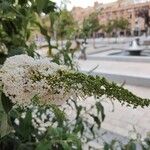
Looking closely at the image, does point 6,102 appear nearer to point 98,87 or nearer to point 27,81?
point 27,81

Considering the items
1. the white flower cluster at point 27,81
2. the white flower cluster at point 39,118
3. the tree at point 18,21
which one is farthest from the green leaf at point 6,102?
the white flower cluster at point 39,118

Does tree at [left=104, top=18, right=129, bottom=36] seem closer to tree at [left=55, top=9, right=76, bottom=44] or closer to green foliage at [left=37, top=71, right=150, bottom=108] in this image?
tree at [left=55, top=9, right=76, bottom=44]

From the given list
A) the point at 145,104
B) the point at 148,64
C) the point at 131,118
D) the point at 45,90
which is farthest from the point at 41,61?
the point at 148,64

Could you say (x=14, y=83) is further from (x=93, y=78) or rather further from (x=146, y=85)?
(x=146, y=85)

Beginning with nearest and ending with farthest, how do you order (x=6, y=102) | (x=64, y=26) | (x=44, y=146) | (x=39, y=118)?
(x=6, y=102), (x=44, y=146), (x=39, y=118), (x=64, y=26)

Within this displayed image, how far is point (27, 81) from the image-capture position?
0.59 meters

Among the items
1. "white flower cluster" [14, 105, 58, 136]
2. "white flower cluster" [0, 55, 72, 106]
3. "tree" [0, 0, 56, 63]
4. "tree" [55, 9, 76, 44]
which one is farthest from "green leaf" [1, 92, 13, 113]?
"tree" [55, 9, 76, 44]

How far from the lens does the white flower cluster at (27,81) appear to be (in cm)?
58

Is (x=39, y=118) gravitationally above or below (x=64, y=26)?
below

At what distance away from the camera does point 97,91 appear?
0.54 meters

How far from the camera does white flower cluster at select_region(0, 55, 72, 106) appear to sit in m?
0.58

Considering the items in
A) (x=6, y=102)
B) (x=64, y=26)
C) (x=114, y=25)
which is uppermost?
(x=64, y=26)

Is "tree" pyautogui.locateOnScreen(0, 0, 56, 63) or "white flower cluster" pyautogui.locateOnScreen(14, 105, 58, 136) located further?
"white flower cluster" pyautogui.locateOnScreen(14, 105, 58, 136)

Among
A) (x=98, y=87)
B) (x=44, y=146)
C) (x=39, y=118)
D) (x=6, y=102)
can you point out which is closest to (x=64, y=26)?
(x=39, y=118)
